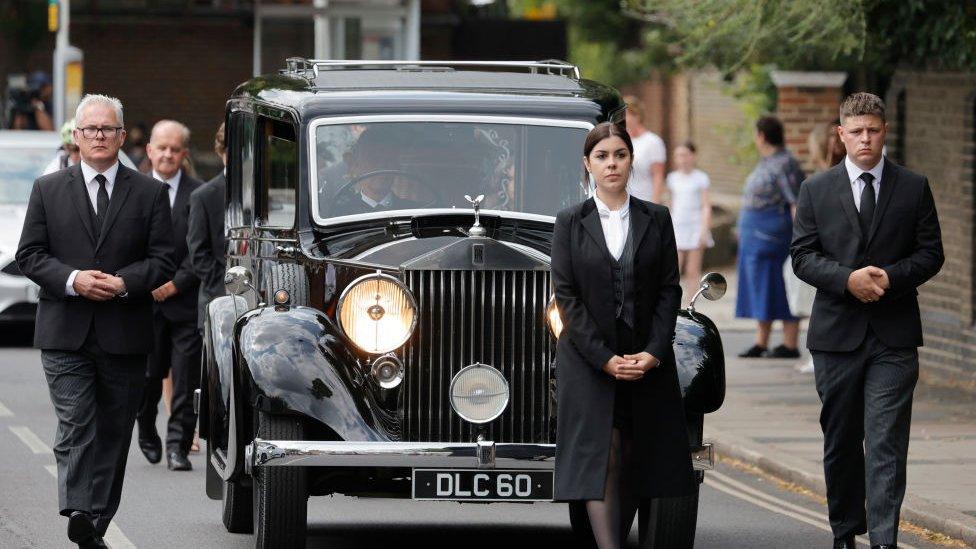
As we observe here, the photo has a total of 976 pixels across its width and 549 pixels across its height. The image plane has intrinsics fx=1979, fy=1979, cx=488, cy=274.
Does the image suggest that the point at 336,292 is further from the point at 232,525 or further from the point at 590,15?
the point at 590,15

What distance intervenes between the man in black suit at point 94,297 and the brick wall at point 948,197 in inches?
339

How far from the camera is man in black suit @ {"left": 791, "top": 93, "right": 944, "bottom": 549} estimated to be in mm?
8289

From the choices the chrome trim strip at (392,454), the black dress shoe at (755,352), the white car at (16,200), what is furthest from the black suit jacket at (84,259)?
the black dress shoe at (755,352)

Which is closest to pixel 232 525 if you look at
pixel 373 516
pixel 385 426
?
pixel 373 516

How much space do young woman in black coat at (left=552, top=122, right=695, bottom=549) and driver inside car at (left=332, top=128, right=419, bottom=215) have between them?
6.28 ft

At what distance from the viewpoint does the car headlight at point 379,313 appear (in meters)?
8.24

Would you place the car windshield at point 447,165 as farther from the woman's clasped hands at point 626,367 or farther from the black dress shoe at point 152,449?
the black dress shoe at point 152,449

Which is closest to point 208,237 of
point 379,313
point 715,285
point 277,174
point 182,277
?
point 182,277

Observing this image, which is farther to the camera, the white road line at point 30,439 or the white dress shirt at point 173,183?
the white road line at point 30,439

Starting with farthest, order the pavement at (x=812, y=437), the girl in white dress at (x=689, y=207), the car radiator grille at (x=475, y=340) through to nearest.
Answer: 1. the girl in white dress at (x=689, y=207)
2. the pavement at (x=812, y=437)
3. the car radiator grille at (x=475, y=340)

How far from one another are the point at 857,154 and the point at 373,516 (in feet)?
10.7

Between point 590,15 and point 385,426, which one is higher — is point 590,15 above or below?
above

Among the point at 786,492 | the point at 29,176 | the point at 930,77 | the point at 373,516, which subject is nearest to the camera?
the point at 373,516

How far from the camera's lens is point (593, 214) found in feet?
23.8
